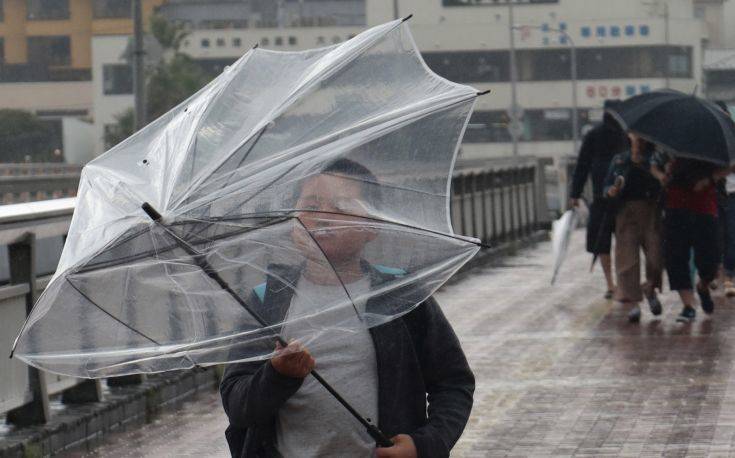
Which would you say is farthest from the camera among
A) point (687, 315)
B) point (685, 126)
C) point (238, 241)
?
point (687, 315)

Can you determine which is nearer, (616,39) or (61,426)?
(61,426)

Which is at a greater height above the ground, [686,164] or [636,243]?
[686,164]

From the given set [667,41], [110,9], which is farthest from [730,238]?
[110,9]

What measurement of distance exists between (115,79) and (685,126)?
8685 centimetres

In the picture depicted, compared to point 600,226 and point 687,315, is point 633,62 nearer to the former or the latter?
point 600,226

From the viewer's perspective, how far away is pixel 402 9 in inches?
3964

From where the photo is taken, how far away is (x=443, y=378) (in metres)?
3.80

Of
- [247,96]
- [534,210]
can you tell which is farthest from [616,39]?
[247,96]

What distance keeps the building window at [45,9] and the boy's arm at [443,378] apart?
10439cm

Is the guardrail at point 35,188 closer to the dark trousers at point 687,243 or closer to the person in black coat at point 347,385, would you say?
the dark trousers at point 687,243

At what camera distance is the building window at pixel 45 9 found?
105562 millimetres

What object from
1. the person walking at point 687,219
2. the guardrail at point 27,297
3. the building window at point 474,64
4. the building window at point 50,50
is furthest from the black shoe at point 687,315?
the building window at point 50,50

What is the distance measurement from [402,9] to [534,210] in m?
74.6

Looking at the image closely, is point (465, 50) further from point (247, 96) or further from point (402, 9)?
point (247, 96)
